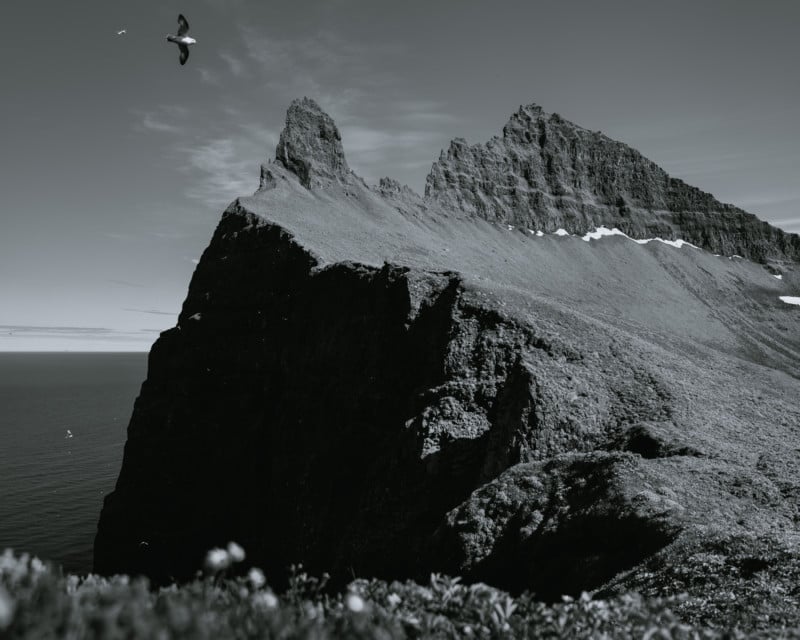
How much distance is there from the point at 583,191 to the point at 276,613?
450 ft

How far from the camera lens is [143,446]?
54344 millimetres

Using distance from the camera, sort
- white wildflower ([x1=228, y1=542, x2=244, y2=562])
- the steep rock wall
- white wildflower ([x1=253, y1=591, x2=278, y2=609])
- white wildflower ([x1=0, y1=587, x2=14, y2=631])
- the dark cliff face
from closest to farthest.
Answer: white wildflower ([x1=0, y1=587, x2=14, y2=631]), white wildflower ([x1=253, y1=591, x2=278, y2=609]), white wildflower ([x1=228, y1=542, x2=244, y2=562]), the steep rock wall, the dark cliff face

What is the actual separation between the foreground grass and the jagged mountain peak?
3402 inches

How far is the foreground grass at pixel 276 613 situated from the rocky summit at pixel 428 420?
18.7 ft

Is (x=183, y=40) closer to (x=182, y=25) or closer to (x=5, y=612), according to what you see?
(x=182, y=25)

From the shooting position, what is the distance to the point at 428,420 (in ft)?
81.0

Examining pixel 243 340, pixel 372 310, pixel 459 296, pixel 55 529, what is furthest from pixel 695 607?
pixel 55 529

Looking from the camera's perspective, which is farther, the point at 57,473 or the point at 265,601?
the point at 57,473

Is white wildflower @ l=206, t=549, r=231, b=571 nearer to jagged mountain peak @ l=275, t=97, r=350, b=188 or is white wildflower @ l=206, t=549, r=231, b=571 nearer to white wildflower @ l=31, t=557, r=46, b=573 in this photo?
white wildflower @ l=31, t=557, r=46, b=573

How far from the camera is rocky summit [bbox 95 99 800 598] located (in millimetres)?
15891

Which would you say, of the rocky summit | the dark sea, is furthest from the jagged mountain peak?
the dark sea

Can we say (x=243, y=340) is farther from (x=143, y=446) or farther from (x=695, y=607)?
(x=695, y=607)

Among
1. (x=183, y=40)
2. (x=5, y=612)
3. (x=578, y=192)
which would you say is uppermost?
(x=578, y=192)

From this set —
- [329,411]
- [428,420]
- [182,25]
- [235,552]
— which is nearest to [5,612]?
[235,552]
